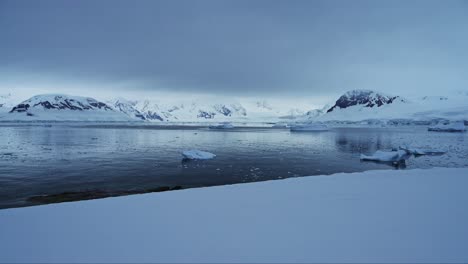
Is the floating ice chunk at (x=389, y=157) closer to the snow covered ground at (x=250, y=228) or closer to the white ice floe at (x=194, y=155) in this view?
the white ice floe at (x=194, y=155)

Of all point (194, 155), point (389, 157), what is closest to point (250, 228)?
point (194, 155)

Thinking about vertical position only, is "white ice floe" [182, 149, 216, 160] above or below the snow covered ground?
below

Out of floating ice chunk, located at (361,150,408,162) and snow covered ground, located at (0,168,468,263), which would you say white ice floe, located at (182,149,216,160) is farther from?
snow covered ground, located at (0,168,468,263)

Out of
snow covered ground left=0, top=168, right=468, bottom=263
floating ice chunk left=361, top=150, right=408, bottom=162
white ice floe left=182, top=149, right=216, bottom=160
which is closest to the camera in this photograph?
snow covered ground left=0, top=168, right=468, bottom=263

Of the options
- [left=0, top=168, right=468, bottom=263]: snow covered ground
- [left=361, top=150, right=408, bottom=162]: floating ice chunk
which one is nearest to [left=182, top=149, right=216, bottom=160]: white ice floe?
[left=361, top=150, right=408, bottom=162]: floating ice chunk

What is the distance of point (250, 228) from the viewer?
4.16 m

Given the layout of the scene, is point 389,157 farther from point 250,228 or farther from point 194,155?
point 250,228

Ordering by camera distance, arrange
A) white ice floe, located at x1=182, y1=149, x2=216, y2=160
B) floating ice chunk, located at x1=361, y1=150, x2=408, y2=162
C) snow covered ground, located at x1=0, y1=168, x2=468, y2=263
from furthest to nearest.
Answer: white ice floe, located at x1=182, y1=149, x2=216, y2=160, floating ice chunk, located at x1=361, y1=150, x2=408, y2=162, snow covered ground, located at x1=0, y1=168, x2=468, y2=263

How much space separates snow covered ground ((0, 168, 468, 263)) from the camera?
3340 mm

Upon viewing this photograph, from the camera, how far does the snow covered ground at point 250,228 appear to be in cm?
334

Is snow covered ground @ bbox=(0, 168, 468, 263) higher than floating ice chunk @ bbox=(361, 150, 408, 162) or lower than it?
higher

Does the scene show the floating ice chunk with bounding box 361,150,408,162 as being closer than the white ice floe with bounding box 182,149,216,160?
Yes

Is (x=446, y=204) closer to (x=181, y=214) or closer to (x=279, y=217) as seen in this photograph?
(x=279, y=217)

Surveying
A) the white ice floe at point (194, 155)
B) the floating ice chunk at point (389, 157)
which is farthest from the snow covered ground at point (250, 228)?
the floating ice chunk at point (389, 157)
